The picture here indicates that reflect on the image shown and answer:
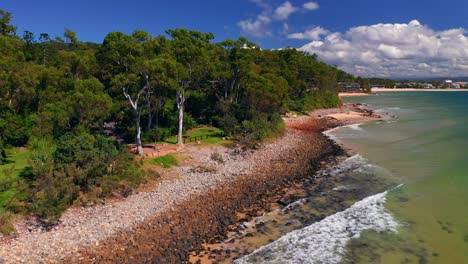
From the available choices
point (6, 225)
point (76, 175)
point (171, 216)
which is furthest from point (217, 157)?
point (6, 225)

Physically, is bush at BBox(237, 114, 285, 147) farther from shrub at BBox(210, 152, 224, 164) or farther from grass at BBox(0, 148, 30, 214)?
grass at BBox(0, 148, 30, 214)

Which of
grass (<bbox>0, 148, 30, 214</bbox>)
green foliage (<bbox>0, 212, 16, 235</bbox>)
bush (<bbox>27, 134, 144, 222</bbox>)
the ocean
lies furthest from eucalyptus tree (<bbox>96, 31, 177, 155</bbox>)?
the ocean

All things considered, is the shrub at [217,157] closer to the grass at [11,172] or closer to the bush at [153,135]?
the bush at [153,135]

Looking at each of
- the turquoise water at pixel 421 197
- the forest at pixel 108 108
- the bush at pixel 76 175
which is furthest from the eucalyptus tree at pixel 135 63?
the turquoise water at pixel 421 197

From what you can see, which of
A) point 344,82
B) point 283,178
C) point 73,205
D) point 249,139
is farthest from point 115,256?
point 344,82

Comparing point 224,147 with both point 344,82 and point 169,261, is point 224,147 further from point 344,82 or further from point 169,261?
point 344,82

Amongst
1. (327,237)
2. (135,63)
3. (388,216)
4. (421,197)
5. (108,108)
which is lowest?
(327,237)

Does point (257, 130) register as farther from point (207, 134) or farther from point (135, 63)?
point (135, 63)
